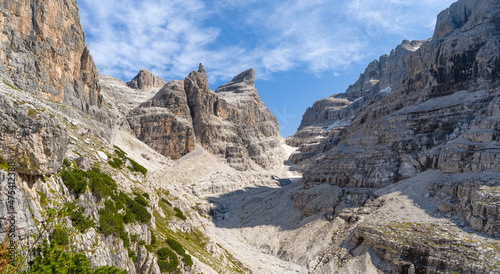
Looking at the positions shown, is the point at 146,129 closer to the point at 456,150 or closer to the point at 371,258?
the point at 371,258

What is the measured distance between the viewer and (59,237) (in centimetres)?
1694

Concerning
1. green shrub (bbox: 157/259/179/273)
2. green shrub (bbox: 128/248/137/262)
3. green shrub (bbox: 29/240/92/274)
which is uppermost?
green shrub (bbox: 29/240/92/274)

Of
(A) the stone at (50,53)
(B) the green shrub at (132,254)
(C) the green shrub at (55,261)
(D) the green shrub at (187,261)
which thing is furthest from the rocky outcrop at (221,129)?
(C) the green shrub at (55,261)

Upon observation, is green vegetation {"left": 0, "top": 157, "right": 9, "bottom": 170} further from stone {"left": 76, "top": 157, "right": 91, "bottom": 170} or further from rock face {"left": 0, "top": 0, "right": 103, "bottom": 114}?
rock face {"left": 0, "top": 0, "right": 103, "bottom": 114}

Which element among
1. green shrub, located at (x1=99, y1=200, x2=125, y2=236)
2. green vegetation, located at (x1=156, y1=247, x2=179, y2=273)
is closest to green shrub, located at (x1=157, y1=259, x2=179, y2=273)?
green vegetation, located at (x1=156, y1=247, x2=179, y2=273)

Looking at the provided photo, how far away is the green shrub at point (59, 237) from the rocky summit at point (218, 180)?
0.08 metres

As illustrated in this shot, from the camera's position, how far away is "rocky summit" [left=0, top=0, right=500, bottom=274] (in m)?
17.7

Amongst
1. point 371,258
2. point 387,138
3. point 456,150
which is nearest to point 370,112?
point 387,138

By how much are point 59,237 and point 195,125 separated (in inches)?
6070

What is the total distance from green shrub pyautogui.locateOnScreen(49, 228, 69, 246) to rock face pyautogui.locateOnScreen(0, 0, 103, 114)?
1638 inches

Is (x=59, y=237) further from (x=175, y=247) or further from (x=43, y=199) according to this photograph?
(x=175, y=247)

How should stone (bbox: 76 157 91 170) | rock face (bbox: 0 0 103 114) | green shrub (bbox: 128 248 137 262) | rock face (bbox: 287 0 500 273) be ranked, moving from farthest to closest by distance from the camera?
rock face (bbox: 287 0 500 273), rock face (bbox: 0 0 103 114), stone (bbox: 76 157 91 170), green shrub (bbox: 128 248 137 262)

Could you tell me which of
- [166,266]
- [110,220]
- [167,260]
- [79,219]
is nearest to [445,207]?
[167,260]

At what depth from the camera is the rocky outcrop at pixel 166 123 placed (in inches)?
5689
